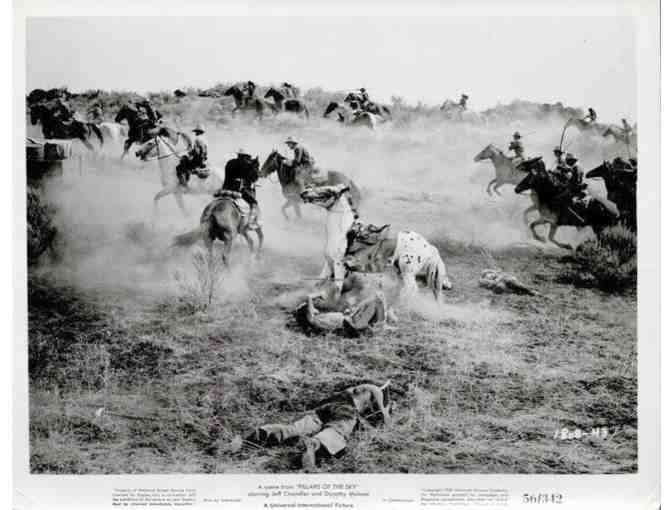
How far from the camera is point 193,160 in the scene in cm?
533

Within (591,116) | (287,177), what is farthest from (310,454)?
(591,116)

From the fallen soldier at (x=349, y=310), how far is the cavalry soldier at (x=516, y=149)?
4.77 feet

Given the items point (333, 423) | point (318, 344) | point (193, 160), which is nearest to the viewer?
point (333, 423)

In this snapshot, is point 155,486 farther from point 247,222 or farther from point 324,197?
point 324,197

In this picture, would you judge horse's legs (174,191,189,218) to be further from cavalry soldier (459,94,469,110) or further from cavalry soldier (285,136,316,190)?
cavalry soldier (459,94,469,110)

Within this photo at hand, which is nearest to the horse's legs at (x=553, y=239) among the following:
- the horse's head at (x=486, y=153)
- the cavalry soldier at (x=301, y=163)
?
the horse's head at (x=486, y=153)

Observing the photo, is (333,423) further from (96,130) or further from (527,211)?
(96,130)

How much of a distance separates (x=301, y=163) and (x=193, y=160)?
0.86m

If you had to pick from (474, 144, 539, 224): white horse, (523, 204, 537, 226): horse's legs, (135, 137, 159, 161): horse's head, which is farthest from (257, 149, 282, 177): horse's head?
(523, 204, 537, 226): horse's legs

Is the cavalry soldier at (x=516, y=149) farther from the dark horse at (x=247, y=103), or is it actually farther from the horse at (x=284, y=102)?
the dark horse at (x=247, y=103)

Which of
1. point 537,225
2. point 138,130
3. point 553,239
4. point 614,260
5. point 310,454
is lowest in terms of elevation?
point 310,454

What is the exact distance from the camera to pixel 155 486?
5.19 m
